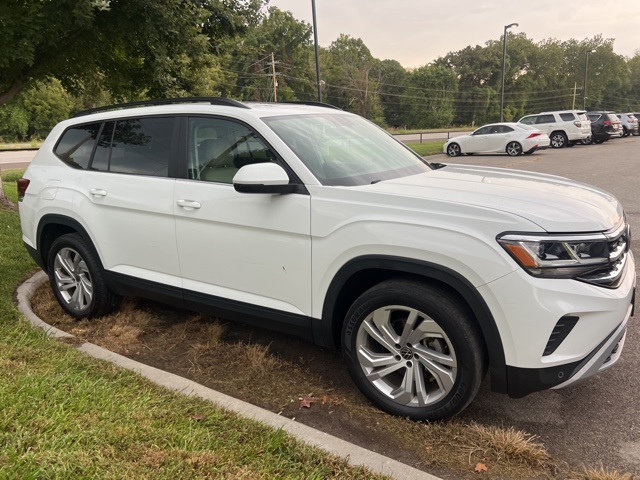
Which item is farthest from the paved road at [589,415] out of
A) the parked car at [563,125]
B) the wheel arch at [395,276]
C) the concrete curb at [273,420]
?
the parked car at [563,125]

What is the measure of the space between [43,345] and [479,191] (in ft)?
10.3

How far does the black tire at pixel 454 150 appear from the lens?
75.4ft

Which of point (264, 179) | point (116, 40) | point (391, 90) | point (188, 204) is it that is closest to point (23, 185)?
point (188, 204)

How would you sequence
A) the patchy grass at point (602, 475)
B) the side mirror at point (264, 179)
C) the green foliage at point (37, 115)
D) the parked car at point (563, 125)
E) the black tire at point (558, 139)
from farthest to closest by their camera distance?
1. the green foliage at point (37, 115)
2. the black tire at point (558, 139)
3. the parked car at point (563, 125)
4. the side mirror at point (264, 179)
5. the patchy grass at point (602, 475)

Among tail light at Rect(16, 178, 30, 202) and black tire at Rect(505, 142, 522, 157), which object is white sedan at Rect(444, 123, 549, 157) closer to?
black tire at Rect(505, 142, 522, 157)

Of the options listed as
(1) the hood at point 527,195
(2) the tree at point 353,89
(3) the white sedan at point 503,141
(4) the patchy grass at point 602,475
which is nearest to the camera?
(4) the patchy grass at point 602,475

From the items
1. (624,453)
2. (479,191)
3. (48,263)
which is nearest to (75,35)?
(48,263)

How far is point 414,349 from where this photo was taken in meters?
2.86

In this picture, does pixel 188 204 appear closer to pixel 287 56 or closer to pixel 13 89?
pixel 13 89

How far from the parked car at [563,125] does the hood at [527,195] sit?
24071mm

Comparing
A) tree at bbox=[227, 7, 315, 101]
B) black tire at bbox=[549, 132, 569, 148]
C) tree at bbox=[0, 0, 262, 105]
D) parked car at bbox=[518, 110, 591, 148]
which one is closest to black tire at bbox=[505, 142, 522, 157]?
parked car at bbox=[518, 110, 591, 148]

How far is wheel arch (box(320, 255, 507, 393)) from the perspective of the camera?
102 inches

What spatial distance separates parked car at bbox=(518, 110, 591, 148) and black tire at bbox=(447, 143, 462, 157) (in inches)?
187

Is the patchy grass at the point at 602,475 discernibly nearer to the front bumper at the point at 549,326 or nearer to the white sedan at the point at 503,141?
the front bumper at the point at 549,326
